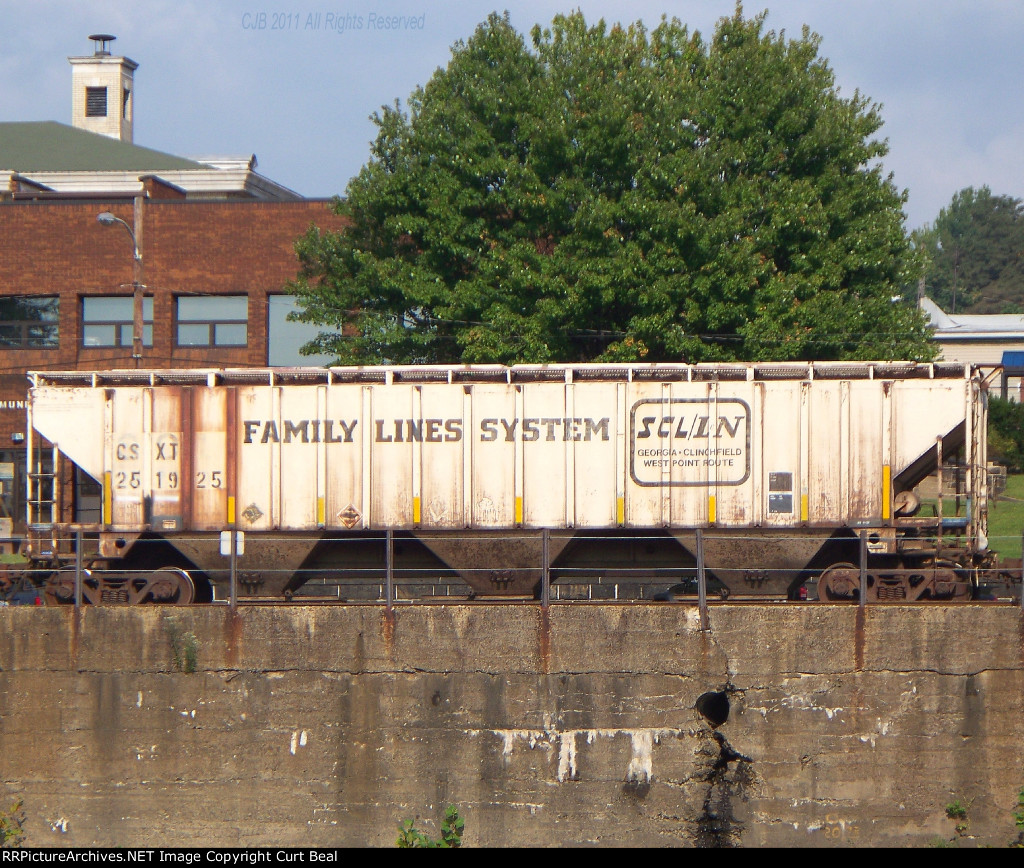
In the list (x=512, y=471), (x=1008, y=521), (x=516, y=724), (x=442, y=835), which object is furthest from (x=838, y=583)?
(x=1008, y=521)

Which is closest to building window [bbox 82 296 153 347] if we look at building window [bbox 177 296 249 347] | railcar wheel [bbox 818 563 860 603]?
building window [bbox 177 296 249 347]

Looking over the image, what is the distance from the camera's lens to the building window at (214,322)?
109 feet

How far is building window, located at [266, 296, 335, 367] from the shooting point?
3284 cm

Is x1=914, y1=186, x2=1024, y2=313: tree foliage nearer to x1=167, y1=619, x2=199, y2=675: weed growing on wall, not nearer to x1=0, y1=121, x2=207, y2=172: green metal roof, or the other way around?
x1=0, y1=121, x2=207, y2=172: green metal roof

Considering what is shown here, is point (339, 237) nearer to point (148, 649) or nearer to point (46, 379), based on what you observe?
point (46, 379)

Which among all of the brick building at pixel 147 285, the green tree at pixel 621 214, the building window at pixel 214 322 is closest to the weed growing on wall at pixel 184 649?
the green tree at pixel 621 214

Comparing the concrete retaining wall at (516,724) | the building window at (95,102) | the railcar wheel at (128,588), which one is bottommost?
the concrete retaining wall at (516,724)

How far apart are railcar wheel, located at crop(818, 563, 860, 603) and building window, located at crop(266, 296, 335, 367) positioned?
20.2 metres

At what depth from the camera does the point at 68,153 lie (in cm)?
5472

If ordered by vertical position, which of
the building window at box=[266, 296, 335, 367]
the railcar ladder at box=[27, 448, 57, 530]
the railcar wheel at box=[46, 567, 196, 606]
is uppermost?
the building window at box=[266, 296, 335, 367]

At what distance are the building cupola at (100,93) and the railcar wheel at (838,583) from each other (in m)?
58.9

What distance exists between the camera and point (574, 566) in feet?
54.6

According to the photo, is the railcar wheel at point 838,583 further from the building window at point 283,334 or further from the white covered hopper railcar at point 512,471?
the building window at point 283,334

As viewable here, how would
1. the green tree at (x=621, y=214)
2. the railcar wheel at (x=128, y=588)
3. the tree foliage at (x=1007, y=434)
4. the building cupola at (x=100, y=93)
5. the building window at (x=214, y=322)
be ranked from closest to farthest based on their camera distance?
the railcar wheel at (x=128, y=588), the green tree at (x=621, y=214), the building window at (x=214, y=322), the tree foliage at (x=1007, y=434), the building cupola at (x=100, y=93)
